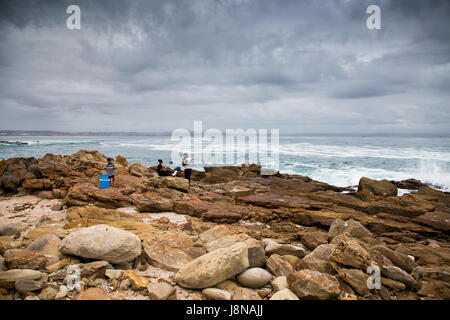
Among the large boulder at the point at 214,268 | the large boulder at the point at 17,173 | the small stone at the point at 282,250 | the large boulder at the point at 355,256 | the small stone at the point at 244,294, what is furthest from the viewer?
the large boulder at the point at 17,173

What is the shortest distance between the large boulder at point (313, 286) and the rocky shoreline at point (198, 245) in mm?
14

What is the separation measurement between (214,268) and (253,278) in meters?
0.68

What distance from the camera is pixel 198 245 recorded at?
5289 mm

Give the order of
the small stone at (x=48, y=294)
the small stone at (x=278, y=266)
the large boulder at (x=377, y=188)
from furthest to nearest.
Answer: the large boulder at (x=377, y=188), the small stone at (x=278, y=266), the small stone at (x=48, y=294)

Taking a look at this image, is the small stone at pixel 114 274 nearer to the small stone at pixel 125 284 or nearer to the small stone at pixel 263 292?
the small stone at pixel 125 284

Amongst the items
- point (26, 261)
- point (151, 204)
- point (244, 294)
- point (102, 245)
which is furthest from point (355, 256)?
point (151, 204)

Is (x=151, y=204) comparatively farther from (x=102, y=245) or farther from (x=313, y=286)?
(x=313, y=286)

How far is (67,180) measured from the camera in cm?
979

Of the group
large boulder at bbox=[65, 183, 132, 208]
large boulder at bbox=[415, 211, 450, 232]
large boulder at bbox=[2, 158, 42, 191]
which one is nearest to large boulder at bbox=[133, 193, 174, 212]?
large boulder at bbox=[65, 183, 132, 208]

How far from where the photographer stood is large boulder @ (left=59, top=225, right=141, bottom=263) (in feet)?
13.7

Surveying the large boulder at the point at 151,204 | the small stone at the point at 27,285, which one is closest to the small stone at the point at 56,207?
the large boulder at the point at 151,204

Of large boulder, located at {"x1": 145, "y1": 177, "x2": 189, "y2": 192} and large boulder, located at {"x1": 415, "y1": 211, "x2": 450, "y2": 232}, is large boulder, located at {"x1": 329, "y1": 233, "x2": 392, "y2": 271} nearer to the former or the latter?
large boulder, located at {"x1": 415, "y1": 211, "x2": 450, "y2": 232}

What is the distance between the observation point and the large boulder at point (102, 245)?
13.7ft
